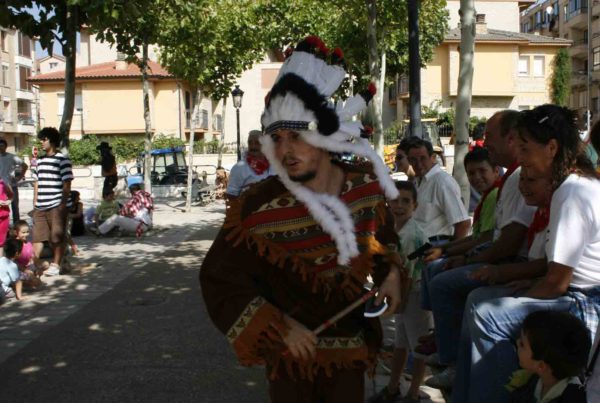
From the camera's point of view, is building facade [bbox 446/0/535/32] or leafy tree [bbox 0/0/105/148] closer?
leafy tree [bbox 0/0/105/148]

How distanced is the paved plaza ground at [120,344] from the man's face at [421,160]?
1.59m

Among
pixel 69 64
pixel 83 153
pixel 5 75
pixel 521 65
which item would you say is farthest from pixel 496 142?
pixel 5 75

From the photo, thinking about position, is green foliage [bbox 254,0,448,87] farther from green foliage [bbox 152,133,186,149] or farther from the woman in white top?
the woman in white top

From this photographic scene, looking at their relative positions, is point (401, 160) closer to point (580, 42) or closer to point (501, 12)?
point (501, 12)

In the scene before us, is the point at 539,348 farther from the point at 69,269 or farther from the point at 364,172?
the point at 69,269

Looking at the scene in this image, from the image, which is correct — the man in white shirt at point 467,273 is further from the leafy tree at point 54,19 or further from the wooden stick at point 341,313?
the leafy tree at point 54,19

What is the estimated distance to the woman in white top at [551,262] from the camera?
298cm

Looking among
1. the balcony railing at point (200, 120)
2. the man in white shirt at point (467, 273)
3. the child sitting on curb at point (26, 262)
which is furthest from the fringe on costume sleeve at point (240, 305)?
the balcony railing at point (200, 120)

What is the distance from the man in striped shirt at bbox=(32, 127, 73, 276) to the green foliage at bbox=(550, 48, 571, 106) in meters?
46.8

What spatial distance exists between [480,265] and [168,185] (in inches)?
966

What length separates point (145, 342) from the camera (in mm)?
6074

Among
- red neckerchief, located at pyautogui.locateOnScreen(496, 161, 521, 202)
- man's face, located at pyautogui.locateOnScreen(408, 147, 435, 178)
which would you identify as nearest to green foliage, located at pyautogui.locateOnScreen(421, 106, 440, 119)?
man's face, located at pyautogui.locateOnScreen(408, 147, 435, 178)

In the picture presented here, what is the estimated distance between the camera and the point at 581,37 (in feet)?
205

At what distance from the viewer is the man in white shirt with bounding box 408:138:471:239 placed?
4.88 m
